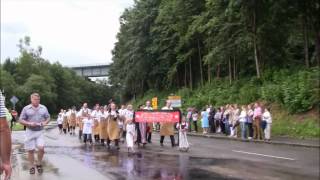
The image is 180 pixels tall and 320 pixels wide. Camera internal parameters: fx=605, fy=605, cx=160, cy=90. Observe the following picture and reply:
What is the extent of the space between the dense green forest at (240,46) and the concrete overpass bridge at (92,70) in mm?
72641

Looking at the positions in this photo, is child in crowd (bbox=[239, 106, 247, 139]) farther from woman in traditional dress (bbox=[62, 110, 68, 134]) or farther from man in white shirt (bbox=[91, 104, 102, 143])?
woman in traditional dress (bbox=[62, 110, 68, 134])

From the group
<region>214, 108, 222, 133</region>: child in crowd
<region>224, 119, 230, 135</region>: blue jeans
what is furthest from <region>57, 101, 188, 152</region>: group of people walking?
<region>214, 108, 222, 133</region>: child in crowd

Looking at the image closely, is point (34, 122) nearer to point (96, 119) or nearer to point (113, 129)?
point (113, 129)

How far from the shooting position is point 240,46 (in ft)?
133

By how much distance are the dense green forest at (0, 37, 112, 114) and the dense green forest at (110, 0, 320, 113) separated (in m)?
45.6

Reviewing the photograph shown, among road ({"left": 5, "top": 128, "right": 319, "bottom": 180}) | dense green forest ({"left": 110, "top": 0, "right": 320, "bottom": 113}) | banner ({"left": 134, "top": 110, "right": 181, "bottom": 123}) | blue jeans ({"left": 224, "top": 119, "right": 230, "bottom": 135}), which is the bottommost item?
road ({"left": 5, "top": 128, "right": 319, "bottom": 180})

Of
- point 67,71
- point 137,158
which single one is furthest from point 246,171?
point 67,71

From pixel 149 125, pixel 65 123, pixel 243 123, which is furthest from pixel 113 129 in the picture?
pixel 65 123

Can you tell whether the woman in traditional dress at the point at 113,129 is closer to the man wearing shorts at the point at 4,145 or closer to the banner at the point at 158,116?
the banner at the point at 158,116

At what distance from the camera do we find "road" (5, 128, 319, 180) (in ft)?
44.2

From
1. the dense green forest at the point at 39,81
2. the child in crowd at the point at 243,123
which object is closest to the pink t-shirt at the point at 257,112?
the child in crowd at the point at 243,123

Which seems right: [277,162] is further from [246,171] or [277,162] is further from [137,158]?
[137,158]

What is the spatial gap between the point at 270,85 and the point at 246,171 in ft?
70.1

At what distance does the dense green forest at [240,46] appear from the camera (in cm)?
3384
